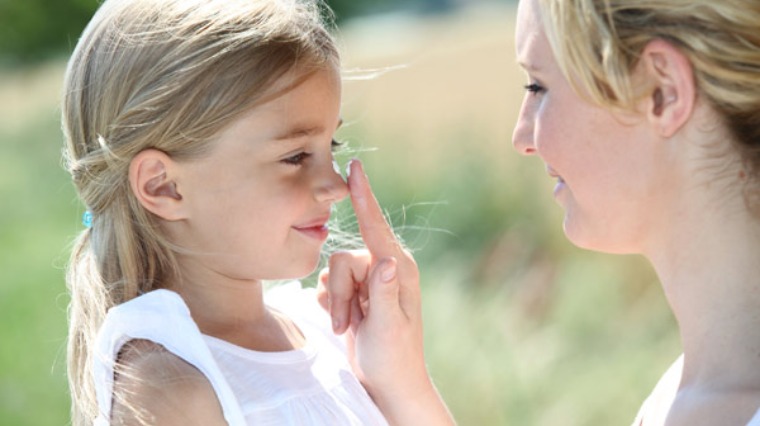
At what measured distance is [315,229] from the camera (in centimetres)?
267

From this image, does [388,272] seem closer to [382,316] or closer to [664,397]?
[382,316]

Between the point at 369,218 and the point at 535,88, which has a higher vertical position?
the point at 535,88

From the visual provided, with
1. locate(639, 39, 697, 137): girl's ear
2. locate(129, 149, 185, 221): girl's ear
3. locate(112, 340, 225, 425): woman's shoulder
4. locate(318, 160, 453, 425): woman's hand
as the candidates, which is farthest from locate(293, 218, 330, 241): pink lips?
locate(639, 39, 697, 137): girl's ear

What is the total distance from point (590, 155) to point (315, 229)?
0.67 m

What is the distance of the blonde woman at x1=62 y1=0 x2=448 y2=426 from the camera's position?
2.55 m

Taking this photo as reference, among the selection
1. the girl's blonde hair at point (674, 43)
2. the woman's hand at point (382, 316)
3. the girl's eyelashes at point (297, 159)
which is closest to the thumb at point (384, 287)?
the woman's hand at point (382, 316)

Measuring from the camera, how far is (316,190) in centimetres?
261

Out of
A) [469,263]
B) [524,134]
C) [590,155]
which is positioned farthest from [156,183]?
[469,263]

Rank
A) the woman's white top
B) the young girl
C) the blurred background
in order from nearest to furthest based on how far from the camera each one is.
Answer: the woman's white top < the young girl < the blurred background

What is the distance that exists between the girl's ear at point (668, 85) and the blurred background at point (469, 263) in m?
0.84

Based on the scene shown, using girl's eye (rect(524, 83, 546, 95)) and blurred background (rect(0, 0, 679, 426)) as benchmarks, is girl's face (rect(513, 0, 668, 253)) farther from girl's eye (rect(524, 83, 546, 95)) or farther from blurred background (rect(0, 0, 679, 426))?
blurred background (rect(0, 0, 679, 426))

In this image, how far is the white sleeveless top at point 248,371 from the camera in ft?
8.01

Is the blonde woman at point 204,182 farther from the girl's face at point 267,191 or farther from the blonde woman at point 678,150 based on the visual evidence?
the blonde woman at point 678,150

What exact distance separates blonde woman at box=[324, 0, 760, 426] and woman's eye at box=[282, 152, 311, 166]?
21.7 inches
